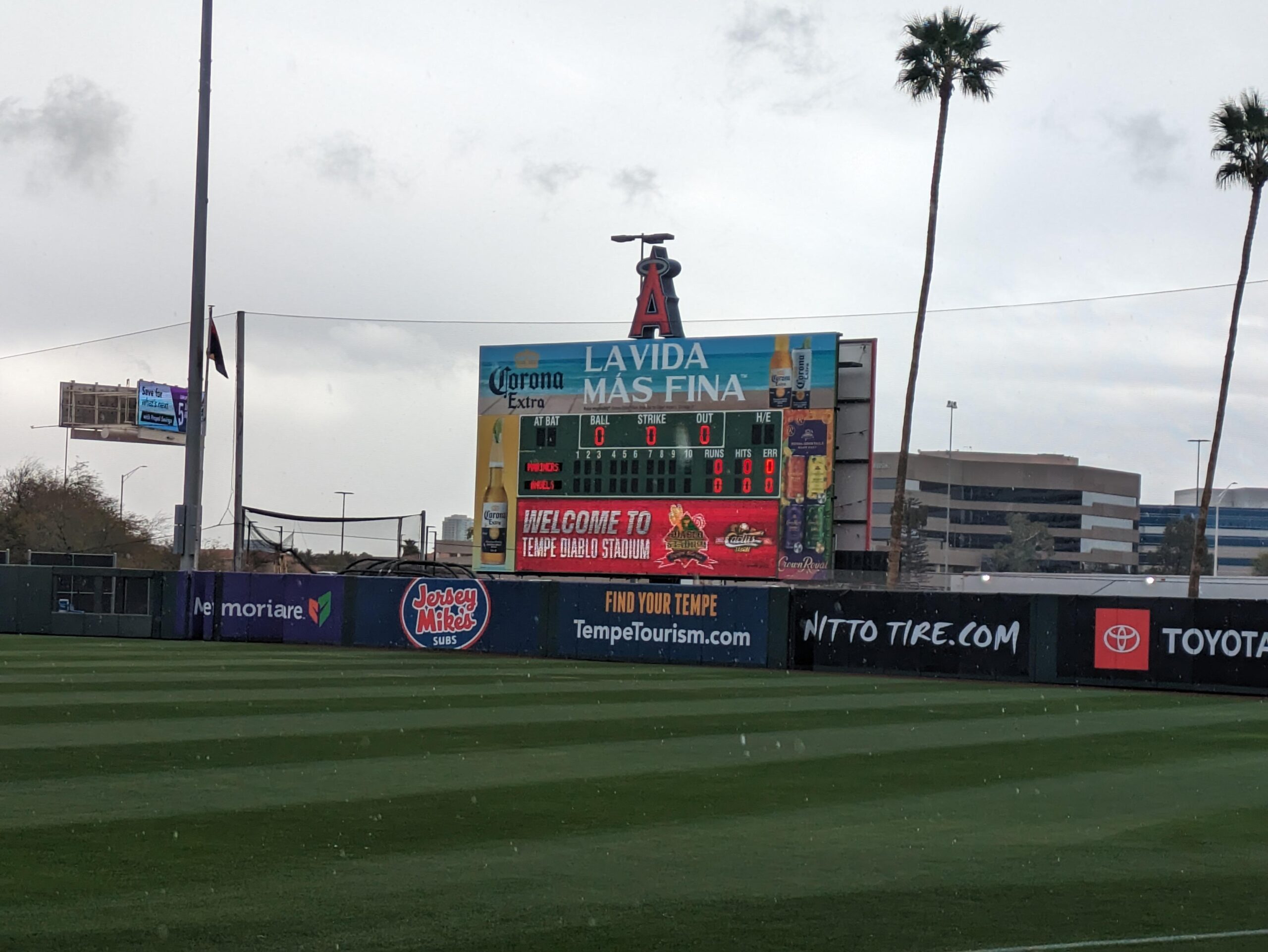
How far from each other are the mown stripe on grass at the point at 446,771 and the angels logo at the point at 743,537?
16.6 m

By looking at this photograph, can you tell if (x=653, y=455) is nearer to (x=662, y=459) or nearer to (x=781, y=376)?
(x=662, y=459)

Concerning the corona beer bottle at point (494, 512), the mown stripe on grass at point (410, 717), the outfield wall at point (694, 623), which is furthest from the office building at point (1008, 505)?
the mown stripe on grass at point (410, 717)

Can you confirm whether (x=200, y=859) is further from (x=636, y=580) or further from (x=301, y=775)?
(x=636, y=580)

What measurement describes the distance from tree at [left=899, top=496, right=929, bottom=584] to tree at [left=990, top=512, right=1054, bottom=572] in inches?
432

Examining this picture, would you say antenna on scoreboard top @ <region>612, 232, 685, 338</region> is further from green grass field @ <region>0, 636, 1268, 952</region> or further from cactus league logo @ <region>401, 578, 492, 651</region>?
green grass field @ <region>0, 636, 1268, 952</region>

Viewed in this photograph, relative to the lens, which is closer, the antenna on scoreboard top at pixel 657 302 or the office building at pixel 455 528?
the antenna on scoreboard top at pixel 657 302

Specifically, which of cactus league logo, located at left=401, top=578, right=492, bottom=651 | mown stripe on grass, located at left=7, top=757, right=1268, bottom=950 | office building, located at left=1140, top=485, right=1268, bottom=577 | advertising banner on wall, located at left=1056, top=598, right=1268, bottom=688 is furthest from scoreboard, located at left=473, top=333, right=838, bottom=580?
office building, located at left=1140, top=485, right=1268, bottom=577

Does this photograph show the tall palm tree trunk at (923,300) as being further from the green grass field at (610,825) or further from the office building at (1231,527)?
the office building at (1231,527)

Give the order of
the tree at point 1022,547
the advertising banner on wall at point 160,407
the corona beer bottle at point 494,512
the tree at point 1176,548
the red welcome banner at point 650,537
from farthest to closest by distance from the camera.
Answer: the tree at point 1176,548
the tree at point 1022,547
the advertising banner on wall at point 160,407
the corona beer bottle at point 494,512
the red welcome banner at point 650,537

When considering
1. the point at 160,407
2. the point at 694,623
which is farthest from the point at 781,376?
the point at 160,407

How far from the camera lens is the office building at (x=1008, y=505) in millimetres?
133250

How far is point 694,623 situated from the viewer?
1096 inches

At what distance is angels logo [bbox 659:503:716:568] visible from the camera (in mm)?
33656

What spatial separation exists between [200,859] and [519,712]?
8.72 metres
